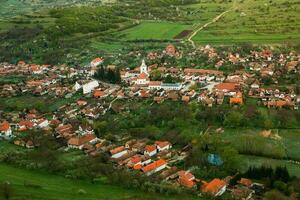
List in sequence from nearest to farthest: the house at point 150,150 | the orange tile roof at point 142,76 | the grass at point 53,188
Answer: the grass at point 53,188 < the house at point 150,150 < the orange tile roof at point 142,76

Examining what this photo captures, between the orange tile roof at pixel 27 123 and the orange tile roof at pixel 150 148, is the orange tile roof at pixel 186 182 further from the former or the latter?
the orange tile roof at pixel 27 123

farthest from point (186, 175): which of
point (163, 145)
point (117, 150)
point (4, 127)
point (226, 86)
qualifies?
point (226, 86)

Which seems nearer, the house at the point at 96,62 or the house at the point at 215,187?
the house at the point at 215,187

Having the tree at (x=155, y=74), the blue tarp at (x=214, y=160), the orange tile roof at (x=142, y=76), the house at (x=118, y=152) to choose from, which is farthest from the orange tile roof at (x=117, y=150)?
the tree at (x=155, y=74)

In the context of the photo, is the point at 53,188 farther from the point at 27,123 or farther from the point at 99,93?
the point at 99,93

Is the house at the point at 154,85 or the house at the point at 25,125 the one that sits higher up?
the house at the point at 154,85

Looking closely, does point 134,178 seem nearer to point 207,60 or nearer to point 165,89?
point 165,89

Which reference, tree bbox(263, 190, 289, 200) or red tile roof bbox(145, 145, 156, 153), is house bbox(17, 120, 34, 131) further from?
tree bbox(263, 190, 289, 200)

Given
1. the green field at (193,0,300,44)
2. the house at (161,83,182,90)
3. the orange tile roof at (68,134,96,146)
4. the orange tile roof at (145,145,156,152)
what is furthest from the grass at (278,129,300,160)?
the green field at (193,0,300,44)
